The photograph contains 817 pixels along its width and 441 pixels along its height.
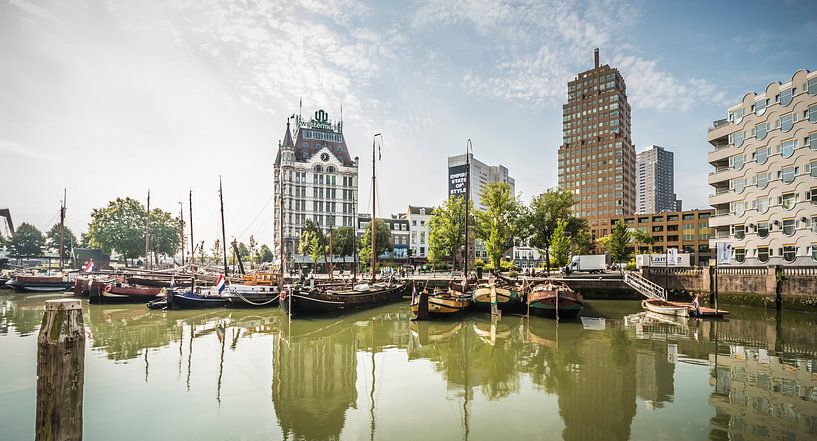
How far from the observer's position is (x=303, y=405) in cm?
1114

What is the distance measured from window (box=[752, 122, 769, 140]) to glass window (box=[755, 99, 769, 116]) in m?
1.10

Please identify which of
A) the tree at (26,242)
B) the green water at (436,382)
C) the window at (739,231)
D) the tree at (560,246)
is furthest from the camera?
the tree at (26,242)

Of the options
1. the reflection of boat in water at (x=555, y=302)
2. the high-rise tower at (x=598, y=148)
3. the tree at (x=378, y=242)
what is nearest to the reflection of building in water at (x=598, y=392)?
the reflection of boat in water at (x=555, y=302)

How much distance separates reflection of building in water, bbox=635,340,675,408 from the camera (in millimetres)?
11477

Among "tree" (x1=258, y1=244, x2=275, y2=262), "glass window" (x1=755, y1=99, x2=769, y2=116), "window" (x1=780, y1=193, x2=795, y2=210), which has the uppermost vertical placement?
"glass window" (x1=755, y1=99, x2=769, y2=116)

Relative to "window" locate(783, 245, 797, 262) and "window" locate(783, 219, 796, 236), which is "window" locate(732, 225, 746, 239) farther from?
"window" locate(783, 245, 797, 262)

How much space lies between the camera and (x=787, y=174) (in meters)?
35.3

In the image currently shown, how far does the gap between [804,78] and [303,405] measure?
→ 153ft

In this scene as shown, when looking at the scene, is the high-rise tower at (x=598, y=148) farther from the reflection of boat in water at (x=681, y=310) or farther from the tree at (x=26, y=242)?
the tree at (x=26, y=242)

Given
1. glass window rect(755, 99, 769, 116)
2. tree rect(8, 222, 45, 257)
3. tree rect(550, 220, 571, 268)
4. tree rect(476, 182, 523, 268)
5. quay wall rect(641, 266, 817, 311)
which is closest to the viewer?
quay wall rect(641, 266, 817, 311)

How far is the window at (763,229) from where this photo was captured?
36737 millimetres

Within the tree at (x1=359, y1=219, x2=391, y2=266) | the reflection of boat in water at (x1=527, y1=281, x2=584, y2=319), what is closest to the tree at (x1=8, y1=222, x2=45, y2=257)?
the tree at (x1=359, y1=219, x2=391, y2=266)

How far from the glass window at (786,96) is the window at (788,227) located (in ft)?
33.8

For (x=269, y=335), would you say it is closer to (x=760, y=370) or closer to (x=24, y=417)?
(x=24, y=417)
